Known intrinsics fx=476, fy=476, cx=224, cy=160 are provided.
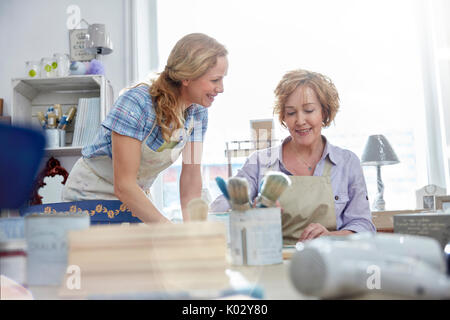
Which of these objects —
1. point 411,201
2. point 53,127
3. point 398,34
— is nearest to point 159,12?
point 53,127

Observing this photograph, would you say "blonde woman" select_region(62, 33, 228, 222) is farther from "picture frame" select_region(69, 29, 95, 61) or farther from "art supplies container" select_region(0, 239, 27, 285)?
"picture frame" select_region(69, 29, 95, 61)

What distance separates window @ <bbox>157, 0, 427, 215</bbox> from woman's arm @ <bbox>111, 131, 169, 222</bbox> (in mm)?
1493

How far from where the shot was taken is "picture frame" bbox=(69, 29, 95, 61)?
286 centimetres

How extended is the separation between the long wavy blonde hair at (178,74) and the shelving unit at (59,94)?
126cm

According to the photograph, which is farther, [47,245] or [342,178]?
[342,178]

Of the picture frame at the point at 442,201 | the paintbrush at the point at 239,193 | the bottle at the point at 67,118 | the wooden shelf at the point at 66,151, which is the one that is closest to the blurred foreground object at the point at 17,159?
the paintbrush at the point at 239,193

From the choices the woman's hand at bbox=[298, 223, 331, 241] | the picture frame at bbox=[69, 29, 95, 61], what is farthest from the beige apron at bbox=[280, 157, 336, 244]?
the picture frame at bbox=[69, 29, 95, 61]

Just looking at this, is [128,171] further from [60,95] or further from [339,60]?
[339,60]

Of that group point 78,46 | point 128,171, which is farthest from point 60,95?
point 128,171

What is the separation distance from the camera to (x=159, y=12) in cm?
305

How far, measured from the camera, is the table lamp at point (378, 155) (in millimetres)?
2637

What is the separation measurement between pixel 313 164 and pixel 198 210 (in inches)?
37.0

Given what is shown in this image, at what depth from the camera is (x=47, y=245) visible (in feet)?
2.00
